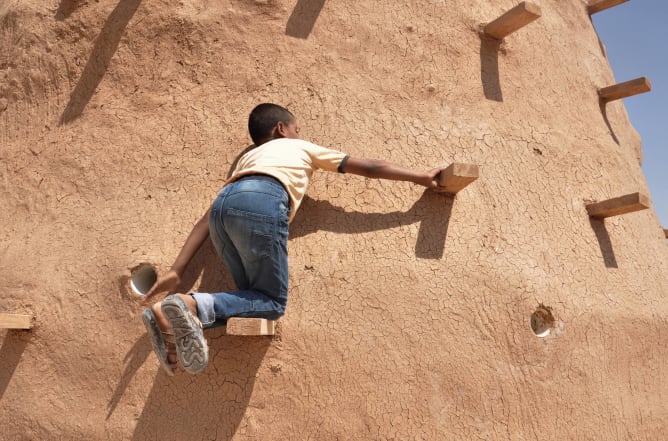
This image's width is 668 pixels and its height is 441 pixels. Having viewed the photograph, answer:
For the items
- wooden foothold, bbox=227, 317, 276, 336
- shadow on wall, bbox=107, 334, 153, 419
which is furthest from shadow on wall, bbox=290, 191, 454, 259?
shadow on wall, bbox=107, 334, 153, 419

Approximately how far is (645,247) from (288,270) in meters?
2.40

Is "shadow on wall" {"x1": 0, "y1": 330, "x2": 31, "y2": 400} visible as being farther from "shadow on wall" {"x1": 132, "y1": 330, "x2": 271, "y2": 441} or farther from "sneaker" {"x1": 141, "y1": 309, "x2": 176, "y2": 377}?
"sneaker" {"x1": 141, "y1": 309, "x2": 176, "y2": 377}

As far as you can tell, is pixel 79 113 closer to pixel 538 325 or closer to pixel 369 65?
pixel 369 65

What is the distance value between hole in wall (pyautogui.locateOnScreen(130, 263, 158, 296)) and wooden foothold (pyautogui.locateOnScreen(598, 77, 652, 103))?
3158 mm

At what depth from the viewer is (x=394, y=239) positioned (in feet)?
9.10

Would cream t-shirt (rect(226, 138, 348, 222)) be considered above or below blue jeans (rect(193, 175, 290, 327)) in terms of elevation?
above

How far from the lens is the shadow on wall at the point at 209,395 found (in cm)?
251

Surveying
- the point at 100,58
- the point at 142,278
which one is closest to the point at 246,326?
the point at 142,278

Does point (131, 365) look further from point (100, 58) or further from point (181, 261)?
point (100, 58)

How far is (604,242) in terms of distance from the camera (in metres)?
3.33


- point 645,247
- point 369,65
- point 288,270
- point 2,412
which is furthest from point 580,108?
point 2,412

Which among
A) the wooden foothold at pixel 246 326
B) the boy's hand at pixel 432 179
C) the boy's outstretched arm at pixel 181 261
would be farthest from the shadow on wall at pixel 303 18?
the wooden foothold at pixel 246 326

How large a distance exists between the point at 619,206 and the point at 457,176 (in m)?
1.15

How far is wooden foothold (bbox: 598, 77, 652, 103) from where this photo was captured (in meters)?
3.95
